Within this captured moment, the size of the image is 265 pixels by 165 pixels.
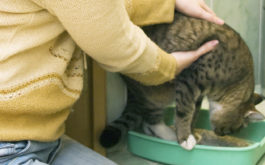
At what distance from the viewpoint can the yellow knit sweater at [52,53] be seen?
69 cm

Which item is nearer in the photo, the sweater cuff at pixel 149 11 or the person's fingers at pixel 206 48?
the sweater cuff at pixel 149 11

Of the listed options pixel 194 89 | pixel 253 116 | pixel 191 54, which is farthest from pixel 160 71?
pixel 253 116

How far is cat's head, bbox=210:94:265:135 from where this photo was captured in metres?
1.56

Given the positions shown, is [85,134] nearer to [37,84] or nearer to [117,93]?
[117,93]

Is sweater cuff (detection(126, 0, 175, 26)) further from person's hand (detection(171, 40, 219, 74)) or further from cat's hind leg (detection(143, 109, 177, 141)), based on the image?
cat's hind leg (detection(143, 109, 177, 141))

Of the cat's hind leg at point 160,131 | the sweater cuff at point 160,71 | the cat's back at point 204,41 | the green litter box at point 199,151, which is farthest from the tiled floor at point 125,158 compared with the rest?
the sweater cuff at point 160,71

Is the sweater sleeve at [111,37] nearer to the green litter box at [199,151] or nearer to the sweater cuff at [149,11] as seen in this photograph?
the sweater cuff at [149,11]

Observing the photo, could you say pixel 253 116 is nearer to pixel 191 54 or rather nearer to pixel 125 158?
pixel 191 54

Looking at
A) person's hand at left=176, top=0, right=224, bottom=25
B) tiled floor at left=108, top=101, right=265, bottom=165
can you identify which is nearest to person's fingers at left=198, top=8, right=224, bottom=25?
person's hand at left=176, top=0, right=224, bottom=25

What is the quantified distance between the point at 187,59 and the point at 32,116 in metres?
0.63

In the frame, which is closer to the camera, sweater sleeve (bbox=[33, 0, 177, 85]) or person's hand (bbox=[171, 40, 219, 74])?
sweater sleeve (bbox=[33, 0, 177, 85])

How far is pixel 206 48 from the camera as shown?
1.31 metres

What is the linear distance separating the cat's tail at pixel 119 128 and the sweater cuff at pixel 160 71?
508 mm

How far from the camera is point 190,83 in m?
1.36
